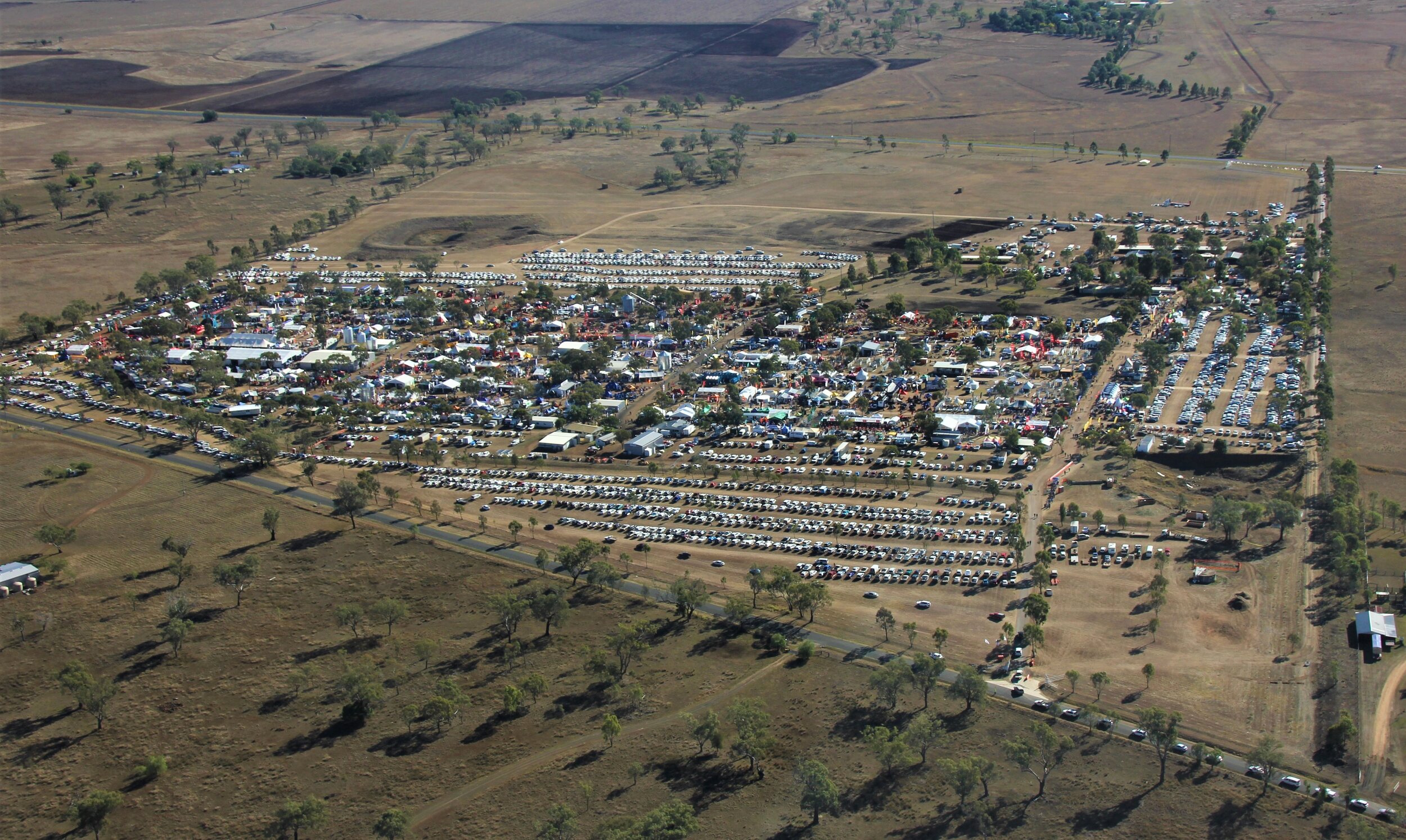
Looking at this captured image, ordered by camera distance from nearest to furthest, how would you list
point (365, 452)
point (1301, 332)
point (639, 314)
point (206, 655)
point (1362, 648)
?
1. point (1362, 648)
2. point (206, 655)
3. point (365, 452)
4. point (1301, 332)
5. point (639, 314)

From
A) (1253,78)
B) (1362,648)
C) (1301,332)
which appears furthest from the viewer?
(1253,78)

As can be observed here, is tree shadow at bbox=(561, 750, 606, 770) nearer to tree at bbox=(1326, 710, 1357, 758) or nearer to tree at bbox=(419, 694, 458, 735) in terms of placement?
tree at bbox=(419, 694, 458, 735)

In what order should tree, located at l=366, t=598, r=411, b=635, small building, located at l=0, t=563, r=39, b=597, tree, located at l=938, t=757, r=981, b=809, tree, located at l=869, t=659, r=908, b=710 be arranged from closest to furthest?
1. tree, located at l=938, t=757, r=981, b=809
2. tree, located at l=869, t=659, r=908, b=710
3. tree, located at l=366, t=598, r=411, b=635
4. small building, located at l=0, t=563, r=39, b=597

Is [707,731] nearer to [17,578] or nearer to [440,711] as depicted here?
[440,711]

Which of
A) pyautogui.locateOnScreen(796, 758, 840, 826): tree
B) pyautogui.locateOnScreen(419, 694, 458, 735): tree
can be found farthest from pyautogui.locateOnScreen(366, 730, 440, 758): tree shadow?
pyautogui.locateOnScreen(796, 758, 840, 826): tree

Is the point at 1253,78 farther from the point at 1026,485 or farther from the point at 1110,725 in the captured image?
the point at 1110,725

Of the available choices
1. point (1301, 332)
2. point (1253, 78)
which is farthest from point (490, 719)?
point (1253, 78)

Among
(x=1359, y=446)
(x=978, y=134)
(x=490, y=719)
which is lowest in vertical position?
(x=490, y=719)

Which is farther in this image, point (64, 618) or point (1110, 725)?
point (64, 618)
